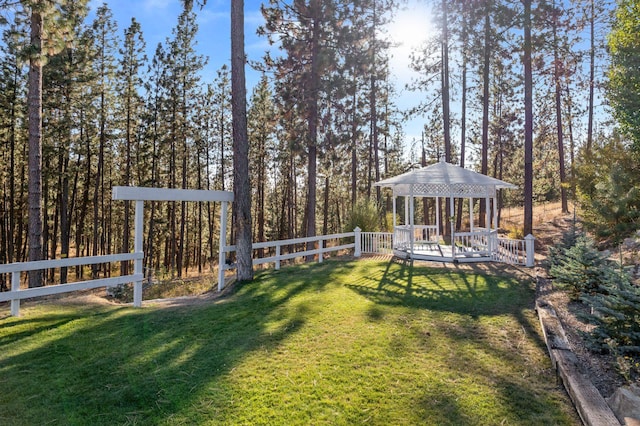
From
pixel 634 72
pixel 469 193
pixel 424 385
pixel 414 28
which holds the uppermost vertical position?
pixel 414 28

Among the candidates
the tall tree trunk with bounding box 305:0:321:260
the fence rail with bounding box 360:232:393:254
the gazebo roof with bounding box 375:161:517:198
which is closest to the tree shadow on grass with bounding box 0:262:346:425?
the fence rail with bounding box 360:232:393:254

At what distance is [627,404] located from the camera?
307 cm

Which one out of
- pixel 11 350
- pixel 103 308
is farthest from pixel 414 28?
pixel 11 350

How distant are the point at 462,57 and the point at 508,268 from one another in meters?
13.0

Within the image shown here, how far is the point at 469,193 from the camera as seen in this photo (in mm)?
12680

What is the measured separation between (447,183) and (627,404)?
29.1ft

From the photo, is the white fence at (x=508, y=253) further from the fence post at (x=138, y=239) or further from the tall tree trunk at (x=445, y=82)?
the fence post at (x=138, y=239)

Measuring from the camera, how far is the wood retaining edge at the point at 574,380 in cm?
308

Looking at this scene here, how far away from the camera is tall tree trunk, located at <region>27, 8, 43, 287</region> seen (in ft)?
26.3

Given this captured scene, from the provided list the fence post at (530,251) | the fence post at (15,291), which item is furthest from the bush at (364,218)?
the fence post at (15,291)

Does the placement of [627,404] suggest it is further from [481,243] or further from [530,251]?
[481,243]

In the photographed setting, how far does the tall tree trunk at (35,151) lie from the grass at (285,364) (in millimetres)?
1660

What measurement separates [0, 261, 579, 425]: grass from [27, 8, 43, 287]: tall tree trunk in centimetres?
166

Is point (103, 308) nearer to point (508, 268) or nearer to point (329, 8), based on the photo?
point (508, 268)
